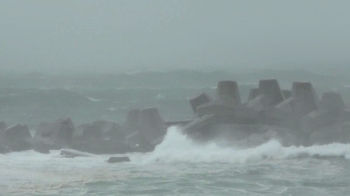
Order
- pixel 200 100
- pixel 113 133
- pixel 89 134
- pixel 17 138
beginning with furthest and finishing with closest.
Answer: pixel 200 100 → pixel 17 138 → pixel 113 133 → pixel 89 134

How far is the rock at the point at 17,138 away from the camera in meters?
17.8

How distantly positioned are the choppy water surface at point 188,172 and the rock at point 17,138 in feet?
1.53

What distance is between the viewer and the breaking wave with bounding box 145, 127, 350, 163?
15.4 metres

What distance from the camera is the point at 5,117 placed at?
31.8 meters

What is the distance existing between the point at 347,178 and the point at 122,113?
19973 mm

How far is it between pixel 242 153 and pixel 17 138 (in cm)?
556

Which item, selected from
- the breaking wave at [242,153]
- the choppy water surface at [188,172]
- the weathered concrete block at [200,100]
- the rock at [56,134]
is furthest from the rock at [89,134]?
the weathered concrete block at [200,100]

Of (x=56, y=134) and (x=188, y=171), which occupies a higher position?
(x=56, y=134)

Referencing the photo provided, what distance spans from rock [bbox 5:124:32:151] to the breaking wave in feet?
10.8

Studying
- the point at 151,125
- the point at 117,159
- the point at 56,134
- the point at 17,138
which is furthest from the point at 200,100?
the point at 17,138

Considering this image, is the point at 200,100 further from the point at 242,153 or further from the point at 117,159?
the point at 117,159

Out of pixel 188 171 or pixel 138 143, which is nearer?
pixel 188 171

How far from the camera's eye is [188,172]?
13.8 m

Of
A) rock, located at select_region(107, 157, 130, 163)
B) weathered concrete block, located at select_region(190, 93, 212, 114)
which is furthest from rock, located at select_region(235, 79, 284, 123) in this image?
rock, located at select_region(107, 157, 130, 163)
